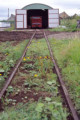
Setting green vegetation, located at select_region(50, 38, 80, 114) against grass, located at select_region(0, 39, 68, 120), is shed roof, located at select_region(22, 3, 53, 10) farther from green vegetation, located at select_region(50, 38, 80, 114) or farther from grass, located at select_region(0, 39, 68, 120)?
grass, located at select_region(0, 39, 68, 120)

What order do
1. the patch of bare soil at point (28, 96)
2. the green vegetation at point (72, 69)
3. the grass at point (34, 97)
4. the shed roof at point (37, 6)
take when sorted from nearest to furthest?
the grass at point (34, 97) < the patch of bare soil at point (28, 96) < the green vegetation at point (72, 69) < the shed roof at point (37, 6)

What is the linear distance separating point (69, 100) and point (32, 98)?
75 centimetres

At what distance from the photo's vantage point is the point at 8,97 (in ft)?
14.2

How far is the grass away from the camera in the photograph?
336 cm

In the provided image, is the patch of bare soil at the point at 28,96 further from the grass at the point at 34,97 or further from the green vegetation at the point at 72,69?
the green vegetation at the point at 72,69

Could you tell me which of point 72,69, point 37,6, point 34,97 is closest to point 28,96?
point 34,97

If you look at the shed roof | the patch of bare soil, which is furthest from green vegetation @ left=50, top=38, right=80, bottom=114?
the shed roof

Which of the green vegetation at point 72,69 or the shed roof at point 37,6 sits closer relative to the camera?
the green vegetation at point 72,69

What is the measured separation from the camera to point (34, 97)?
436 cm

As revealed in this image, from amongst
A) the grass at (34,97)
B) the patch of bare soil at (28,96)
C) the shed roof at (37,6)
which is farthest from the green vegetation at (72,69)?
the shed roof at (37,6)

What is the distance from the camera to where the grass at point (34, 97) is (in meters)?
3.36

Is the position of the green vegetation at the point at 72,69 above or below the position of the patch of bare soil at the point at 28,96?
above

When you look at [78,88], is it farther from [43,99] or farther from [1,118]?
[1,118]

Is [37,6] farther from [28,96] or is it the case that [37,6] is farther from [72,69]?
[28,96]
